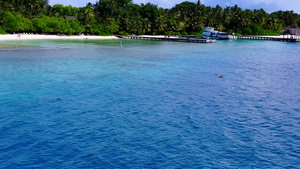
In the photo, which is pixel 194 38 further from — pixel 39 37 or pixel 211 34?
pixel 39 37

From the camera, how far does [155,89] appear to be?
3209 cm

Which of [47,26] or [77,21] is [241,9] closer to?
[77,21]

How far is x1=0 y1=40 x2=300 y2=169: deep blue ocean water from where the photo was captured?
1620cm

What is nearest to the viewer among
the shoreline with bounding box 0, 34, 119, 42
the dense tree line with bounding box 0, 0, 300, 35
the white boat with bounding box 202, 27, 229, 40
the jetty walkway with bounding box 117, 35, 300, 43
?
the shoreline with bounding box 0, 34, 119, 42

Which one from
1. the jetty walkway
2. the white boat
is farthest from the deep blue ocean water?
the white boat

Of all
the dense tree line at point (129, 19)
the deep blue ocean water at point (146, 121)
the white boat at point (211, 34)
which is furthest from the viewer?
the white boat at point (211, 34)

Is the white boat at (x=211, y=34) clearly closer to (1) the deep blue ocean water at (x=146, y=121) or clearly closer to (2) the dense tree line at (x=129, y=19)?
(2) the dense tree line at (x=129, y=19)

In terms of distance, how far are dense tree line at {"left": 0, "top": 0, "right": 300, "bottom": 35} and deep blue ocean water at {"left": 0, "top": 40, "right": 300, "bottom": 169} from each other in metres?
80.6

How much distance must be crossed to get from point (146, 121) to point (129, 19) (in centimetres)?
11974

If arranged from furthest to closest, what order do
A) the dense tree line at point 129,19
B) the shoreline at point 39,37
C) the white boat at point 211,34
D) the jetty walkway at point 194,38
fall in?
the white boat at point 211,34 → the jetty walkway at point 194,38 → the dense tree line at point 129,19 → the shoreline at point 39,37

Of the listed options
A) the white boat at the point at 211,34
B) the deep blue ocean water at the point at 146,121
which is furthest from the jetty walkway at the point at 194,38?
the deep blue ocean water at the point at 146,121

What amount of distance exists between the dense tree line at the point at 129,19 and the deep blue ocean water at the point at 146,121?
80.6 metres

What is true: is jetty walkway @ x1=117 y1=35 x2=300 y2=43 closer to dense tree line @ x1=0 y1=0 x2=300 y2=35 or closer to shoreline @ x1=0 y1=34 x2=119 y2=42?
dense tree line @ x1=0 y1=0 x2=300 y2=35

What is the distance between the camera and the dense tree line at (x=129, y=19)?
11231 cm
